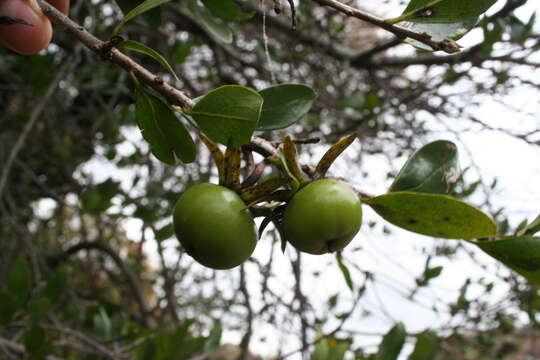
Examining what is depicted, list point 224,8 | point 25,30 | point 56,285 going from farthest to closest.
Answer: point 56,285 → point 224,8 → point 25,30

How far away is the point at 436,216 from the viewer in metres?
0.66

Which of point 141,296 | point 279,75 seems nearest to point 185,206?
point 279,75

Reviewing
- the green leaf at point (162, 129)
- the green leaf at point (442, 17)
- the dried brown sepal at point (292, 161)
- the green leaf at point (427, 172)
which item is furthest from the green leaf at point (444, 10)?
the green leaf at point (162, 129)

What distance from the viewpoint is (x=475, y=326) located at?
121 inches

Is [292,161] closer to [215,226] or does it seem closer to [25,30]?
[215,226]

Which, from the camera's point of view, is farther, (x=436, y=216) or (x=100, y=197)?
(x=100, y=197)

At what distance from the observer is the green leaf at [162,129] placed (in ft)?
2.57

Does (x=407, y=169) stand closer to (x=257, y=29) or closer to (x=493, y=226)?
(x=493, y=226)

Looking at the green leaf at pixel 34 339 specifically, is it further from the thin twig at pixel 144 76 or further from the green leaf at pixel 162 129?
the thin twig at pixel 144 76

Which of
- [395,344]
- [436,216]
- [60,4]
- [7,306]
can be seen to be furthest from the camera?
[7,306]

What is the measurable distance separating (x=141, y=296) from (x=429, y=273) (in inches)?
77.4

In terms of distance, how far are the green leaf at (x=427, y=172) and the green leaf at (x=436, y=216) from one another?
0.11 m

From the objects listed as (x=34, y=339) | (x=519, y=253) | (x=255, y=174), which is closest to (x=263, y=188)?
(x=255, y=174)

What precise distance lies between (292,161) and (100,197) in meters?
1.97
